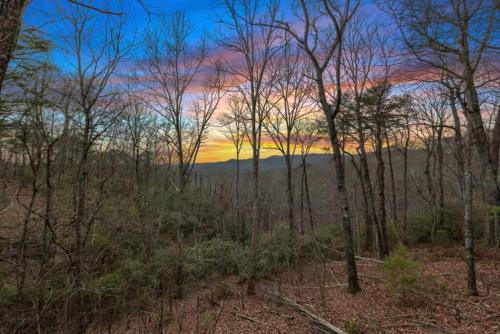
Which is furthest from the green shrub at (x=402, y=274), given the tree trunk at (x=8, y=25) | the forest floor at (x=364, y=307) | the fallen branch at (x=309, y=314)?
the tree trunk at (x=8, y=25)

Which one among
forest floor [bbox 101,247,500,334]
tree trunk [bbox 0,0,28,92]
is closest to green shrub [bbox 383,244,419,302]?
forest floor [bbox 101,247,500,334]

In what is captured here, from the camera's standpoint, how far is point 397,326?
18.2 ft

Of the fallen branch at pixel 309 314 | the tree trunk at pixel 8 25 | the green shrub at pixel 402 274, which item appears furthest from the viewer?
the green shrub at pixel 402 274

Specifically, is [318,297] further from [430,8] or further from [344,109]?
[344,109]

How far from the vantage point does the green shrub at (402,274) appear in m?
6.09

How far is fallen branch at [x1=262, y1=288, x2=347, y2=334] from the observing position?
5740 mm

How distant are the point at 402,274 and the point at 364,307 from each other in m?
1.14

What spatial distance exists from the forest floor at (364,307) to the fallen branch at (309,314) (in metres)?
0.10

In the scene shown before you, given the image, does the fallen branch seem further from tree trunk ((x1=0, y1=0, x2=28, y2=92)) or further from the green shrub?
tree trunk ((x1=0, y1=0, x2=28, y2=92))

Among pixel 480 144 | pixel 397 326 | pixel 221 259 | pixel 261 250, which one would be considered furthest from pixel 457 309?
pixel 221 259

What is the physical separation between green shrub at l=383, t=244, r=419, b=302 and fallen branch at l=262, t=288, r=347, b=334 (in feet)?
5.58

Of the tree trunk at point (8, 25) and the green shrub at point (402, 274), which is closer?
the tree trunk at point (8, 25)

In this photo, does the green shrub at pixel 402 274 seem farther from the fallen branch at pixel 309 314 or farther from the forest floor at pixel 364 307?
the fallen branch at pixel 309 314

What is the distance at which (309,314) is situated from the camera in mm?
6555
